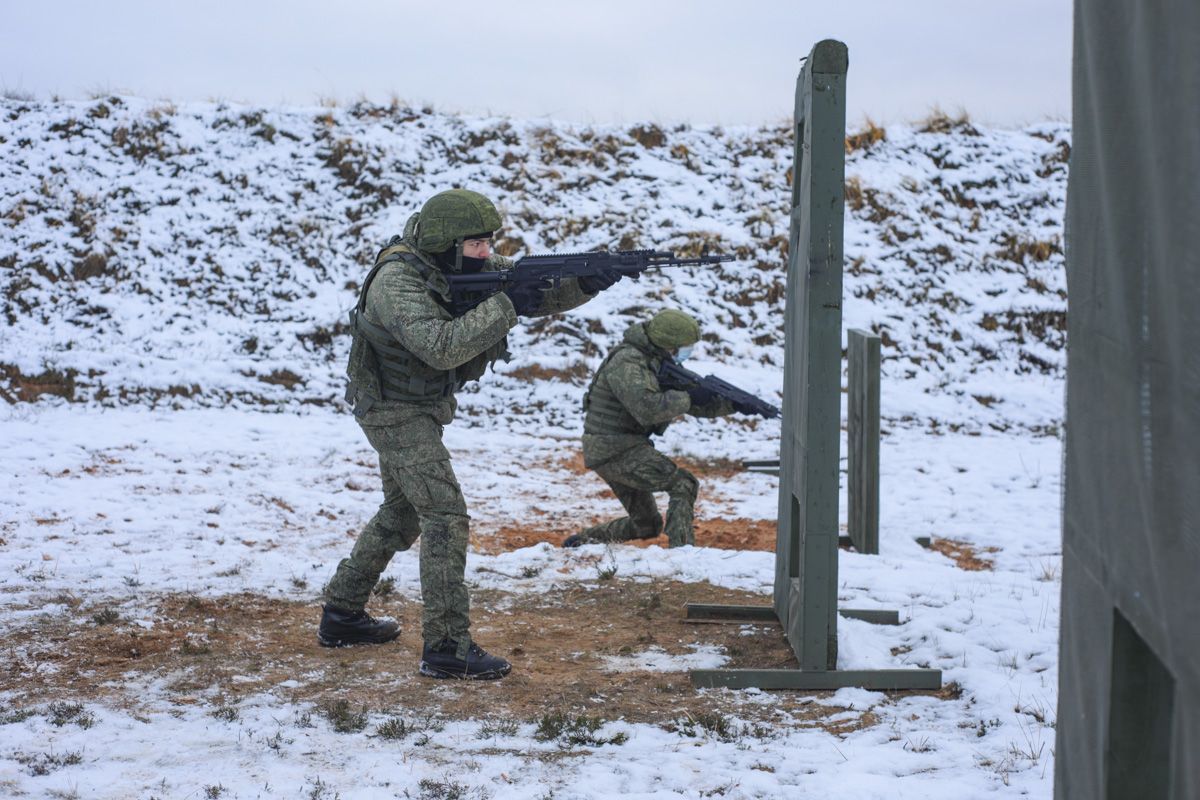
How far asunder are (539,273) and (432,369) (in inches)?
27.1

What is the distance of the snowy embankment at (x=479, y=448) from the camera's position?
3916mm

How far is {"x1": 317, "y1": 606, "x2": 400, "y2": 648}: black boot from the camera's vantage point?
519cm

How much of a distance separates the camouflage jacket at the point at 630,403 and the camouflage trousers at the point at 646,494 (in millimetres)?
115

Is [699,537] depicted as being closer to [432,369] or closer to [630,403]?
[630,403]

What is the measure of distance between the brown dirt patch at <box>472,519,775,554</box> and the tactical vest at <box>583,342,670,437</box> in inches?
33.8

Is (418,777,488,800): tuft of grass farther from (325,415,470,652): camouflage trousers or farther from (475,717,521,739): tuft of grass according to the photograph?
(325,415,470,652): camouflage trousers

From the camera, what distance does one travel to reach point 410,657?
5070mm

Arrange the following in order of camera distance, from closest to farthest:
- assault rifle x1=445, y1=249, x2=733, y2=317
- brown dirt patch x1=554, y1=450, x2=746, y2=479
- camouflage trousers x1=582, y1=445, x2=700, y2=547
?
assault rifle x1=445, y1=249, x2=733, y2=317 → camouflage trousers x1=582, y1=445, x2=700, y2=547 → brown dirt patch x1=554, y1=450, x2=746, y2=479

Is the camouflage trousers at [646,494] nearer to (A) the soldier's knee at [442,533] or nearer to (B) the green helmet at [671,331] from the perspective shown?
(B) the green helmet at [671,331]

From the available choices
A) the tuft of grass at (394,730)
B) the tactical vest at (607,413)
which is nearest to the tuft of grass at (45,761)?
the tuft of grass at (394,730)

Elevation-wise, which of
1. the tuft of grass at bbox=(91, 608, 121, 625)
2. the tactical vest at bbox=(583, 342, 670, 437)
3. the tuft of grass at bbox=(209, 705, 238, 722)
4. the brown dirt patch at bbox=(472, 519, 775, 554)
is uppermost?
the tactical vest at bbox=(583, 342, 670, 437)

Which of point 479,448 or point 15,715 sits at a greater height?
point 479,448

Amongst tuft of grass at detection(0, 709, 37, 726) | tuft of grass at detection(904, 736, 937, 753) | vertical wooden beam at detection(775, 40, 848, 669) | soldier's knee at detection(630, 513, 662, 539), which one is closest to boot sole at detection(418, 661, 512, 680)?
vertical wooden beam at detection(775, 40, 848, 669)

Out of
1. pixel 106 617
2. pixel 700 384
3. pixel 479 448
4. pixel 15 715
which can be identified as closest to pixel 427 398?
pixel 15 715
